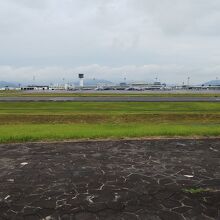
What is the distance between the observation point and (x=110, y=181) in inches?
519

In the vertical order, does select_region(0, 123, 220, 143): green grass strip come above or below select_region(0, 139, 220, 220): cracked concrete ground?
above

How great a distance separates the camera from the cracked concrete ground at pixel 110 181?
33.7 ft

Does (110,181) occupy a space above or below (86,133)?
below

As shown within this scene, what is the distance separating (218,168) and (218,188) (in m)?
2.96

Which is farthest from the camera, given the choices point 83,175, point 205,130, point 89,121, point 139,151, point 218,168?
point 89,121

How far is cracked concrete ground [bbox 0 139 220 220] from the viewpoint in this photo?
1026 centimetres

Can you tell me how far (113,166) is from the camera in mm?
15367

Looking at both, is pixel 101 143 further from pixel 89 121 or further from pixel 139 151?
pixel 89 121

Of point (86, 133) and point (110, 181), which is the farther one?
point (86, 133)

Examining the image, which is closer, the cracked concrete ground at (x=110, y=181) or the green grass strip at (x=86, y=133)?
the cracked concrete ground at (x=110, y=181)

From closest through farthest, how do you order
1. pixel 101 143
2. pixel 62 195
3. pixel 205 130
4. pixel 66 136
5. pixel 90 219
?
pixel 90 219
pixel 62 195
pixel 101 143
pixel 66 136
pixel 205 130

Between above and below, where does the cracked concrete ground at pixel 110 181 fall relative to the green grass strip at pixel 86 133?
below

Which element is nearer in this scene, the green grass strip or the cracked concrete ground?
the cracked concrete ground

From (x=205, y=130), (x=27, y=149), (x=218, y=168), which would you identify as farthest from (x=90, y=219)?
(x=205, y=130)
